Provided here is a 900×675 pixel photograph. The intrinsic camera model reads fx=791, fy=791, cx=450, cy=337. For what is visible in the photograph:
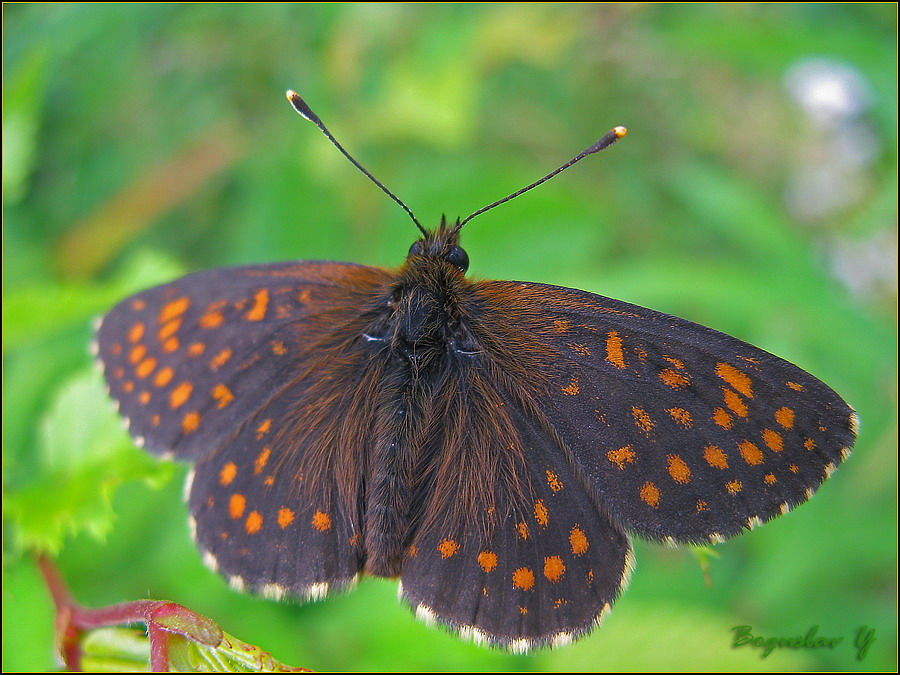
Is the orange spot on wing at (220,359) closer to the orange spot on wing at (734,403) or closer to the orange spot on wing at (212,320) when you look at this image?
the orange spot on wing at (212,320)

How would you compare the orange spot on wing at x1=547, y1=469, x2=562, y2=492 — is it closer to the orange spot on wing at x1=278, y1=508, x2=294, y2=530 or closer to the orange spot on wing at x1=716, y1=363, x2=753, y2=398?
the orange spot on wing at x1=716, y1=363, x2=753, y2=398

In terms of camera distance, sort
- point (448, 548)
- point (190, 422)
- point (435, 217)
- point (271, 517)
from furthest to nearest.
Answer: point (435, 217), point (190, 422), point (271, 517), point (448, 548)

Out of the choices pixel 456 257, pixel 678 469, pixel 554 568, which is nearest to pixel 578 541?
pixel 554 568

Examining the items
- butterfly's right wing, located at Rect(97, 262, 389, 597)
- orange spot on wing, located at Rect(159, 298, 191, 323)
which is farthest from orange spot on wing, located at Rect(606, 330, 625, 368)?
orange spot on wing, located at Rect(159, 298, 191, 323)

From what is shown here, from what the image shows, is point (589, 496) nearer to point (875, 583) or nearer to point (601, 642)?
point (601, 642)

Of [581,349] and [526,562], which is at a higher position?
[581,349]

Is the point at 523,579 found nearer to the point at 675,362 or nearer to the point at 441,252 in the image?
the point at 675,362
